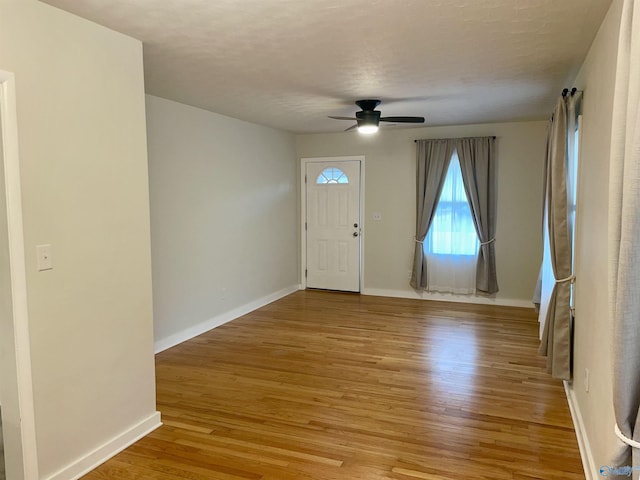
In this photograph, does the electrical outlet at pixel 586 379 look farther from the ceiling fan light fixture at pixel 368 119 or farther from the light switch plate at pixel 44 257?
the light switch plate at pixel 44 257

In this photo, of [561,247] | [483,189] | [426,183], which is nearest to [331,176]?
[426,183]

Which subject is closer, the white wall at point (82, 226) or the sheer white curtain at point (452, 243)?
the white wall at point (82, 226)

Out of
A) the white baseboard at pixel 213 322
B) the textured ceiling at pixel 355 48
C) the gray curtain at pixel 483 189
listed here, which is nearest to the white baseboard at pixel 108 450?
the white baseboard at pixel 213 322

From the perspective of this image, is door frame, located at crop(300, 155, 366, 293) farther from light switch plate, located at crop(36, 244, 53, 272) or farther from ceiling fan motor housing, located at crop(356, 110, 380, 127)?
light switch plate, located at crop(36, 244, 53, 272)

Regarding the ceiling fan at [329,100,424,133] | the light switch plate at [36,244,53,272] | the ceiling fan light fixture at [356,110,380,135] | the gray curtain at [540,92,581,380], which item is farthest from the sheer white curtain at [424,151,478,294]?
the light switch plate at [36,244,53,272]

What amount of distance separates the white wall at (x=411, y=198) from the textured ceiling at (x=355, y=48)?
1.41 m

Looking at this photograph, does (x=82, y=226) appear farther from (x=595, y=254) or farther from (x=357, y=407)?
(x=595, y=254)

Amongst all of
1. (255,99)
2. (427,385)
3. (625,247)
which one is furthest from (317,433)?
(255,99)

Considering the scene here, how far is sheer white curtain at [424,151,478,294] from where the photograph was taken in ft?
20.7

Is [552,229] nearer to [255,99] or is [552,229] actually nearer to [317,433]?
[317,433]

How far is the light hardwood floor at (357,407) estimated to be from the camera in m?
2.58

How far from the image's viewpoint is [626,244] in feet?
4.16

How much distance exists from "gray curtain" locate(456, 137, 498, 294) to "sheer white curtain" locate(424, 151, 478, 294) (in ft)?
0.46

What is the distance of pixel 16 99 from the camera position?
2.14m
